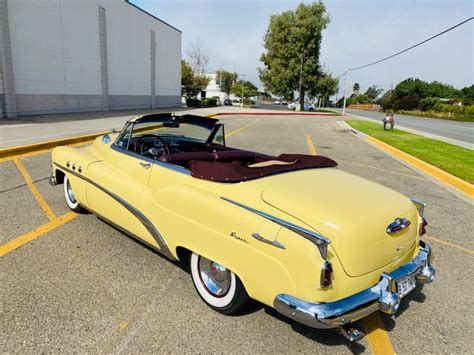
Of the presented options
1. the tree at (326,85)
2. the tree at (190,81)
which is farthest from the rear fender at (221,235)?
the tree at (190,81)

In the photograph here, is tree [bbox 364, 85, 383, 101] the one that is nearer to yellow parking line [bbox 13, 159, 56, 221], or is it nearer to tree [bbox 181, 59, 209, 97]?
tree [bbox 181, 59, 209, 97]

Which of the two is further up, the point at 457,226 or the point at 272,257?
the point at 272,257

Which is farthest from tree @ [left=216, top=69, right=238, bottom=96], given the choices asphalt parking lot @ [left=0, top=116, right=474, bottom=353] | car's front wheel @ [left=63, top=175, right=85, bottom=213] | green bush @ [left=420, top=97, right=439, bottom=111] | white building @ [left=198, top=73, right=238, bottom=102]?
asphalt parking lot @ [left=0, top=116, right=474, bottom=353]

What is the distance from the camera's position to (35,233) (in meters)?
3.94

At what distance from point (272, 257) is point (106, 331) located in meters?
1.32

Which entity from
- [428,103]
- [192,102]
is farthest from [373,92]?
[192,102]

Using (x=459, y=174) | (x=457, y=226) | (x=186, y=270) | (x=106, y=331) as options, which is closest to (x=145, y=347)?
(x=106, y=331)

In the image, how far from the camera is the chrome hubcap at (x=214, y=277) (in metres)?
2.68

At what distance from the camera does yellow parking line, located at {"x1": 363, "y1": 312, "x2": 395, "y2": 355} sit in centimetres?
244

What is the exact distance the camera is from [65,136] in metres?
10.7

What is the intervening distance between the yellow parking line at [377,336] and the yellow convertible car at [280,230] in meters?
0.27

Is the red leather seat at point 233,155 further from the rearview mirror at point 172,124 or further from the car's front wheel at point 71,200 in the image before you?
the car's front wheel at point 71,200

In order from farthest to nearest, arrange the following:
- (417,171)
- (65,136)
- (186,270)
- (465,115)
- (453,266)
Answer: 1. (465,115)
2. (65,136)
3. (417,171)
4. (453,266)
5. (186,270)

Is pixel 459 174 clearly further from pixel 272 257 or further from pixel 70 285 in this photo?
pixel 70 285
